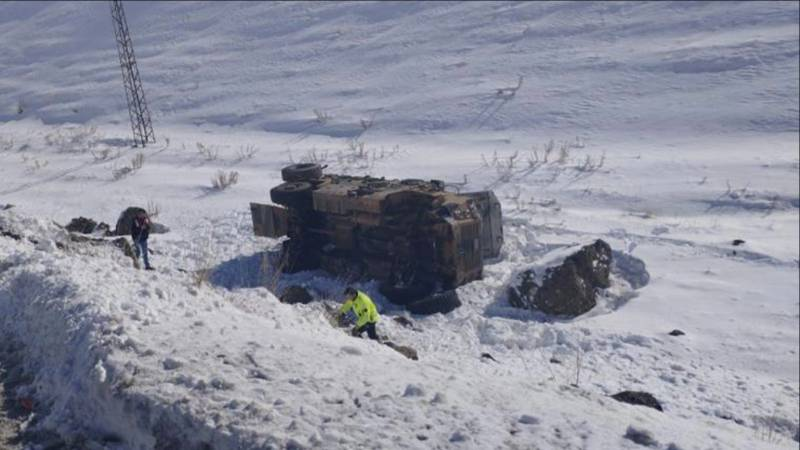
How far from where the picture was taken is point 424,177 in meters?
21.0

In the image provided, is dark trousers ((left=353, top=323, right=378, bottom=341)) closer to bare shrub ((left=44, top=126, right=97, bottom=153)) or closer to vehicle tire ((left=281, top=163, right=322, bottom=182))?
vehicle tire ((left=281, top=163, right=322, bottom=182))

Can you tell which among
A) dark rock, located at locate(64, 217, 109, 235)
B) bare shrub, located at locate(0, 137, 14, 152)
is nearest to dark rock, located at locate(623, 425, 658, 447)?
dark rock, located at locate(64, 217, 109, 235)

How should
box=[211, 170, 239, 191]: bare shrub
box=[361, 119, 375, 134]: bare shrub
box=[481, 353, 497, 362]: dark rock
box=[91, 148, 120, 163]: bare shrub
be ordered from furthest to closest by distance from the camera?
1. box=[361, 119, 375, 134]: bare shrub
2. box=[91, 148, 120, 163]: bare shrub
3. box=[211, 170, 239, 191]: bare shrub
4. box=[481, 353, 497, 362]: dark rock

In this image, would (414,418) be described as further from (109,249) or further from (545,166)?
(545,166)

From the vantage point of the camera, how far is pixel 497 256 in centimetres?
1458

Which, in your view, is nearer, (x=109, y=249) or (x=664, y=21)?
(x=109, y=249)

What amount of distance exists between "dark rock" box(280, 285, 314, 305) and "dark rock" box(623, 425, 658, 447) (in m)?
6.72

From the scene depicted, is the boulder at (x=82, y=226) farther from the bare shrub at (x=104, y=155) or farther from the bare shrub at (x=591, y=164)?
the bare shrub at (x=591, y=164)

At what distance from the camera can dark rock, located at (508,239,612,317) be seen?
41.1ft

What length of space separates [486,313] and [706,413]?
378 centimetres

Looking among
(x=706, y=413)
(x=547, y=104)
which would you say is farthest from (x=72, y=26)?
(x=706, y=413)

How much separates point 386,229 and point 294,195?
64.2 inches

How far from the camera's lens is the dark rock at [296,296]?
12.0m

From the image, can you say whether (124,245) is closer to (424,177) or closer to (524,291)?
(524,291)
